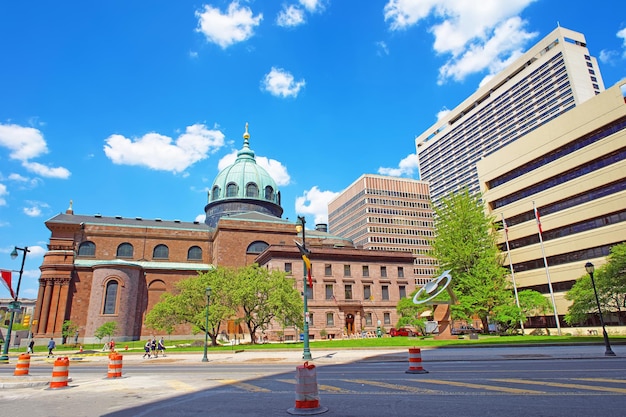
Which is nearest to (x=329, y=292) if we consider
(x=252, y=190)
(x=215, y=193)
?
(x=252, y=190)

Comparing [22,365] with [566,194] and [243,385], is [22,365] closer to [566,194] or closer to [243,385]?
[243,385]

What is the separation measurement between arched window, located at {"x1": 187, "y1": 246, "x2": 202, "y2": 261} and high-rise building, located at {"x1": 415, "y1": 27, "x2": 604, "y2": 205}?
94541 millimetres

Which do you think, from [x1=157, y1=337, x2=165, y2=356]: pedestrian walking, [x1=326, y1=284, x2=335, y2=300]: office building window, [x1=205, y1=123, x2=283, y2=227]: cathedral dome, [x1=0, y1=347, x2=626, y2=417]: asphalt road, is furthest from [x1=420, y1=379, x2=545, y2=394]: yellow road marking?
[x1=205, y1=123, x2=283, y2=227]: cathedral dome

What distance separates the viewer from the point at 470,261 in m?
44.6

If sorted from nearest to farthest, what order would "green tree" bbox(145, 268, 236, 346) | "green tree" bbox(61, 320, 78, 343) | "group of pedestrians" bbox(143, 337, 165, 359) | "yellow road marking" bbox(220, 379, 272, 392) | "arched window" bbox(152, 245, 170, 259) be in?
"yellow road marking" bbox(220, 379, 272, 392) → "group of pedestrians" bbox(143, 337, 165, 359) → "green tree" bbox(145, 268, 236, 346) → "green tree" bbox(61, 320, 78, 343) → "arched window" bbox(152, 245, 170, 259)

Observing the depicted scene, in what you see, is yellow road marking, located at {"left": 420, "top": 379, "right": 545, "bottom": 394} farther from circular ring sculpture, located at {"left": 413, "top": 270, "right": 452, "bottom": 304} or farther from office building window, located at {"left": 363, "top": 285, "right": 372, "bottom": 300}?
office building window, located at {"left": 363, "top": 285, "right": 372, "bottom": 300}

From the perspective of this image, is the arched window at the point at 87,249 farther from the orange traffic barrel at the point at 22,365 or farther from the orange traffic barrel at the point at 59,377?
the orange traffic barrel at the point at 59,377

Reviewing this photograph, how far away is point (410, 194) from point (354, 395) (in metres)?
114

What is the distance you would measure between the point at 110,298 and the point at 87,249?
1089cm

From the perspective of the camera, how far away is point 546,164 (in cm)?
4762

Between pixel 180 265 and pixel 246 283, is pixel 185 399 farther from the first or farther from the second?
pixel 180 265

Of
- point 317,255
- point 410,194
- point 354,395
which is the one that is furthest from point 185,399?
point 410,194

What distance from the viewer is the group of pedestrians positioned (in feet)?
93.1

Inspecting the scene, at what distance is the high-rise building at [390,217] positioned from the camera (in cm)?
10850
